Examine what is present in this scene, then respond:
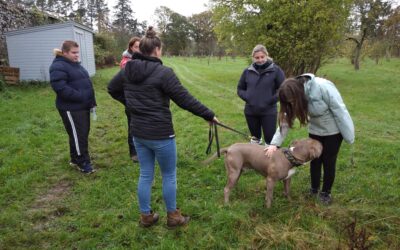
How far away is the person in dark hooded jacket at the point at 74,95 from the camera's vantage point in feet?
18.1

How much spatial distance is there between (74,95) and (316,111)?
3.76 metres

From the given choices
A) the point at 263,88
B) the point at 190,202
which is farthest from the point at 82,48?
the point at 190,202

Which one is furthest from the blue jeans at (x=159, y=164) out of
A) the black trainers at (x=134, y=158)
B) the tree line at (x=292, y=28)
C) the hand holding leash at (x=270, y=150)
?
the tree line at (x=292, y=28)

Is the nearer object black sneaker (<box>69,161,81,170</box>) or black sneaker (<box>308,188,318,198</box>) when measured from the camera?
black sneaker (<box>308,188,318,198</box>)

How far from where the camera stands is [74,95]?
221 inches

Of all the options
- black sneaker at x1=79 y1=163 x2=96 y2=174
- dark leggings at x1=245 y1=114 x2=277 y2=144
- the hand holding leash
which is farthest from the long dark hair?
black sneaker at x1=79 y1=163 x2=96 y2=174

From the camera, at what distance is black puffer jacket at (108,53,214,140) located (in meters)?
3.47

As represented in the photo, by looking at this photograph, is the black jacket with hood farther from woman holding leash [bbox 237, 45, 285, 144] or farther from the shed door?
the shed door

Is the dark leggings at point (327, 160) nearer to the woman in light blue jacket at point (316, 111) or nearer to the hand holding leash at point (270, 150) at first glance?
the woman in light blue jacket at point (316, 111)

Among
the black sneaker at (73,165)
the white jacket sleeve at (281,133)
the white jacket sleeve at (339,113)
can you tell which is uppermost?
the white jacket sleeve at (339,113)

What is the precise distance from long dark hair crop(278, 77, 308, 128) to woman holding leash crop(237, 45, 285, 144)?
1.30 m

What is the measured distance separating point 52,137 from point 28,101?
513cm

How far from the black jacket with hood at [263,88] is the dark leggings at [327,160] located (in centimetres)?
112

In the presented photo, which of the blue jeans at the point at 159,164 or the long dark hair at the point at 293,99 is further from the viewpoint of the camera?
the long dark hair at the point at 293,99
